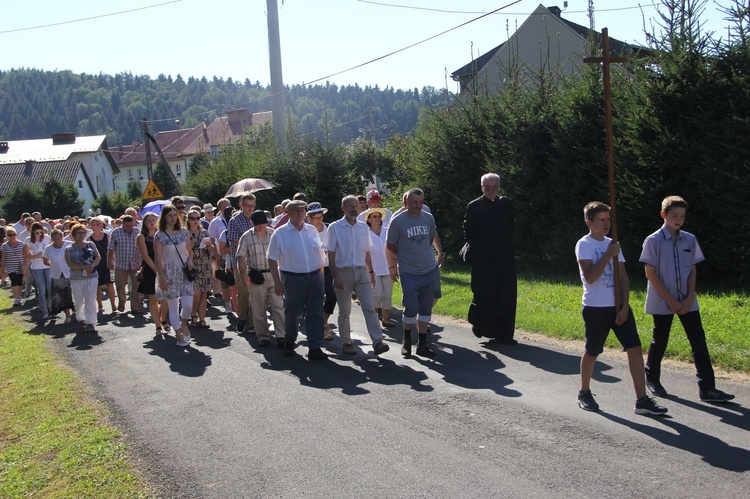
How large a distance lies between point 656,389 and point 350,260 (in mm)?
4222

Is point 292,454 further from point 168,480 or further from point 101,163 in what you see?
point 101,163

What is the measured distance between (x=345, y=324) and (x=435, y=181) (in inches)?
435

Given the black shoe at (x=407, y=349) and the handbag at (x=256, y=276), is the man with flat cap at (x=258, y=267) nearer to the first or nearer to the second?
the handbag at (x=256, y=276)

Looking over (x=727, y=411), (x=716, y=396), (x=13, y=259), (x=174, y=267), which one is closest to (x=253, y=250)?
(x=174, y=267)

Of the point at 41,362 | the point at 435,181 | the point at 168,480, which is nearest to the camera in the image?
the point at 168,480

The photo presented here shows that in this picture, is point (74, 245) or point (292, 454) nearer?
point (292, 454)

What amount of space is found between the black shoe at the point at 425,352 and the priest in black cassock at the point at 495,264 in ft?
2.93

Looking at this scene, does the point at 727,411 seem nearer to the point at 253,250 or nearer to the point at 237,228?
the point at 253,250

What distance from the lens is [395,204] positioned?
24.3m

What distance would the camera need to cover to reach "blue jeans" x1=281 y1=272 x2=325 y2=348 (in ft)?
33.0


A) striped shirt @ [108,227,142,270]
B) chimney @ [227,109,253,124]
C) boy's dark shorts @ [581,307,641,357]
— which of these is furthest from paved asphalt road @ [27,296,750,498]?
chimney @ [227,109,253,124]

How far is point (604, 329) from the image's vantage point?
6.79 metres

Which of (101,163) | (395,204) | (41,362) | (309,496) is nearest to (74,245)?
(41,362)

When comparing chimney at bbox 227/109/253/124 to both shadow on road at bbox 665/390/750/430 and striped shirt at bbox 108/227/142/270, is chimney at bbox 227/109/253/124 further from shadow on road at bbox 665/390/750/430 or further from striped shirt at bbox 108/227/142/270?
shadow on road at bbox 665/390/750/430
